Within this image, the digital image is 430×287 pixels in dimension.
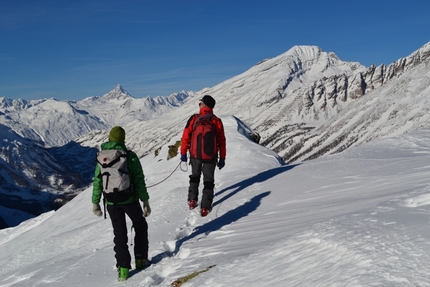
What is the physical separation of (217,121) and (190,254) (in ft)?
15.0

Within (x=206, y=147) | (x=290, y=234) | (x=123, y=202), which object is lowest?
(x=290, y=234)

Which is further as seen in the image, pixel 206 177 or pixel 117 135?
pixel 206 177

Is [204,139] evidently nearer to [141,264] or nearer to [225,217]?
[225,217]

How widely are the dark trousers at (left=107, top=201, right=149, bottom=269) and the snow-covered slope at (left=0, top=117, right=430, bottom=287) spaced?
0.41 metres

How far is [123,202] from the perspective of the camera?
7668 millimetres

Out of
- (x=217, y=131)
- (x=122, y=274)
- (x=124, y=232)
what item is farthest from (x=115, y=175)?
(x=217, y=131)

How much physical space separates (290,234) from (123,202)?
11.5ft

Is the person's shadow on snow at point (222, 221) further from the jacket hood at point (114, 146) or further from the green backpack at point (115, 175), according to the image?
the jacket hood at point (114, 146)

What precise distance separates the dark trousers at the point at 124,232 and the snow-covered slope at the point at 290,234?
0.41m

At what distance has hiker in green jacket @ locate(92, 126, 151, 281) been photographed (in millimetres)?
7504

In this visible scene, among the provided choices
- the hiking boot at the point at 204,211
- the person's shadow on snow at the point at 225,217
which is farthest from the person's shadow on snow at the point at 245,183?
the hiking boot at the point at 204,211

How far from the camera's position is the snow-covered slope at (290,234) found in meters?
4.86

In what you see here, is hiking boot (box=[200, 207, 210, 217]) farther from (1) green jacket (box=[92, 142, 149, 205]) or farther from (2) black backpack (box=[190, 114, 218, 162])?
(1) green jacket (box=[92, 142, 149, 205])

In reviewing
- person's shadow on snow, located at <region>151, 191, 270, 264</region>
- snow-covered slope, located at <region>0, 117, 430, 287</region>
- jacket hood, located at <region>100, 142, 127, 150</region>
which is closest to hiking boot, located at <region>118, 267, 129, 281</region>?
snow-covered slope, located at <region>0, 117, 430, 287</region>
